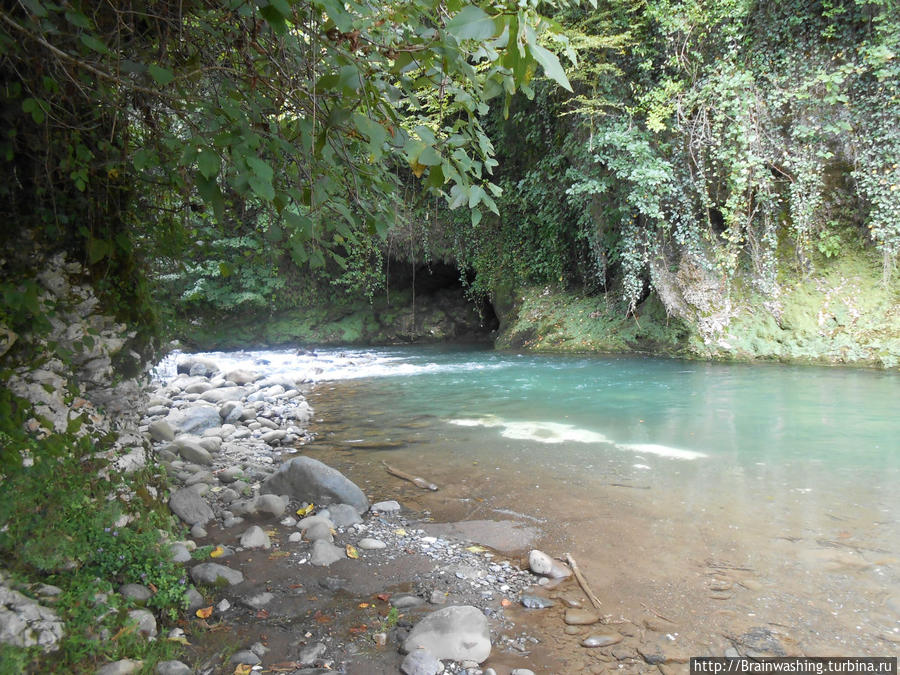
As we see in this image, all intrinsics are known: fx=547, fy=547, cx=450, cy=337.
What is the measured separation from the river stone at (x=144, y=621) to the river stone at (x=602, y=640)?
5.27 ft

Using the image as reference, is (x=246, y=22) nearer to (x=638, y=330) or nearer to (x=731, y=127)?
(x=731, y=127)

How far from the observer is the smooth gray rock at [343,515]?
320 cm

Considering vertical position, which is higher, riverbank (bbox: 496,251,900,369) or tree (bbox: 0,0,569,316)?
tree (bbox: 0,0,569,316)

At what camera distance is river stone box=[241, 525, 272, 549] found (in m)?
2.82

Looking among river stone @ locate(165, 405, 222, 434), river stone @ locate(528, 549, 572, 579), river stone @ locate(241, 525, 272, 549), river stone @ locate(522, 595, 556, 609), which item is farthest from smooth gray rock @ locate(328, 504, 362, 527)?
river stone @ locate(165, 405, 222, 434)

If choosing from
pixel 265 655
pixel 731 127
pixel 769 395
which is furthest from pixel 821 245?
pixel 265 655

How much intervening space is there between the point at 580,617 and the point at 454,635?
1.95ft

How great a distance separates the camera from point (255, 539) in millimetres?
2850

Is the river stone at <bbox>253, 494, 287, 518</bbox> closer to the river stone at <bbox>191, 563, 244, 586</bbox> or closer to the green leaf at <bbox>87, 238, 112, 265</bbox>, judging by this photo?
the river stone at <bbox>191, 563, 244, 586</bbox>

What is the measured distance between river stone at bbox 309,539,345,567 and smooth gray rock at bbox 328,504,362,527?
34cm

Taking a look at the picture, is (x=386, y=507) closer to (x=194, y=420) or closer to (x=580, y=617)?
(x=580, y=617)

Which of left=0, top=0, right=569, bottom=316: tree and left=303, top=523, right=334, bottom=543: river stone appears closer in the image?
left=0, top=0, right=569, bottom=316: tree

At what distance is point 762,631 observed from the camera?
7.15 feet

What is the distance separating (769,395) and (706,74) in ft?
17.0
